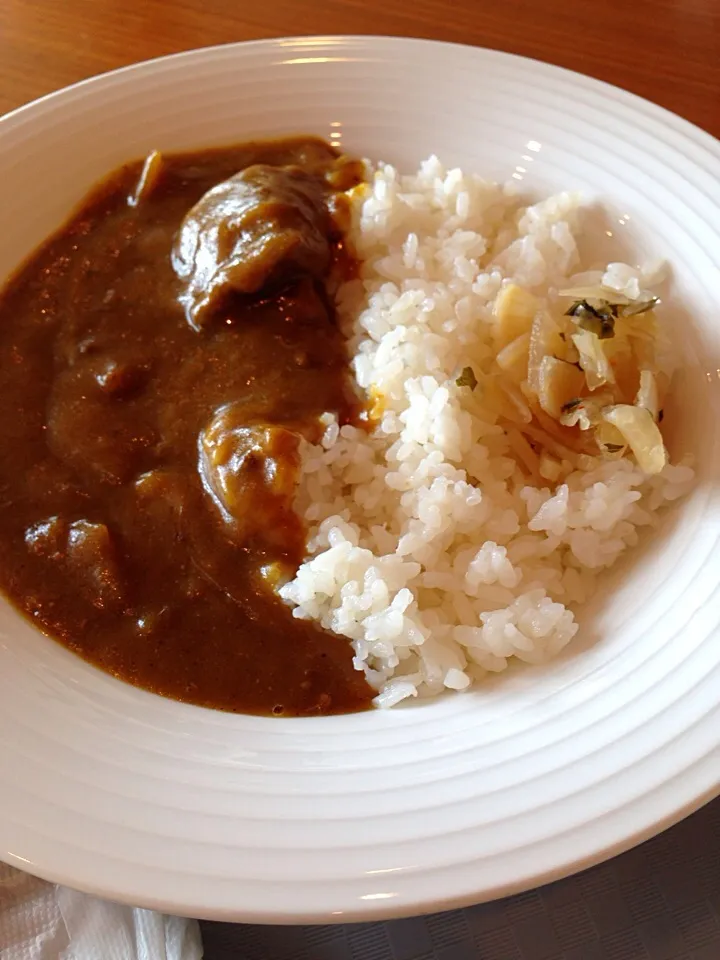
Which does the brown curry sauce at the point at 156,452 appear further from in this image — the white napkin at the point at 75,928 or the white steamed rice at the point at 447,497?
the white napkin at the point at 75,928

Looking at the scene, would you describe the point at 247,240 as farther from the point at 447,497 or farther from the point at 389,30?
the point at 389,30

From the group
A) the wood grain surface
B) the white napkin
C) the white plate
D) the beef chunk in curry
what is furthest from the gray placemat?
the wood grain surface

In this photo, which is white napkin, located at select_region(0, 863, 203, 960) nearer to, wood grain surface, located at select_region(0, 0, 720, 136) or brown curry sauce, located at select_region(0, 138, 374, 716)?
brown curry sauce, located at select_region(0, 138, 374, 716)

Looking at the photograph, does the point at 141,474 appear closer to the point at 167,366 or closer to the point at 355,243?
the point at 167,366

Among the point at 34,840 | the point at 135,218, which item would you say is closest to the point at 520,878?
the point at 34,840

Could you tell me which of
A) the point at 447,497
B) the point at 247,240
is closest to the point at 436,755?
the point at 447,497

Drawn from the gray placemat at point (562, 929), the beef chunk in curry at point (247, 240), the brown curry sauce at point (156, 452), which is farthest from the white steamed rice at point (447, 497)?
the gray placemat at point (562, 929)
